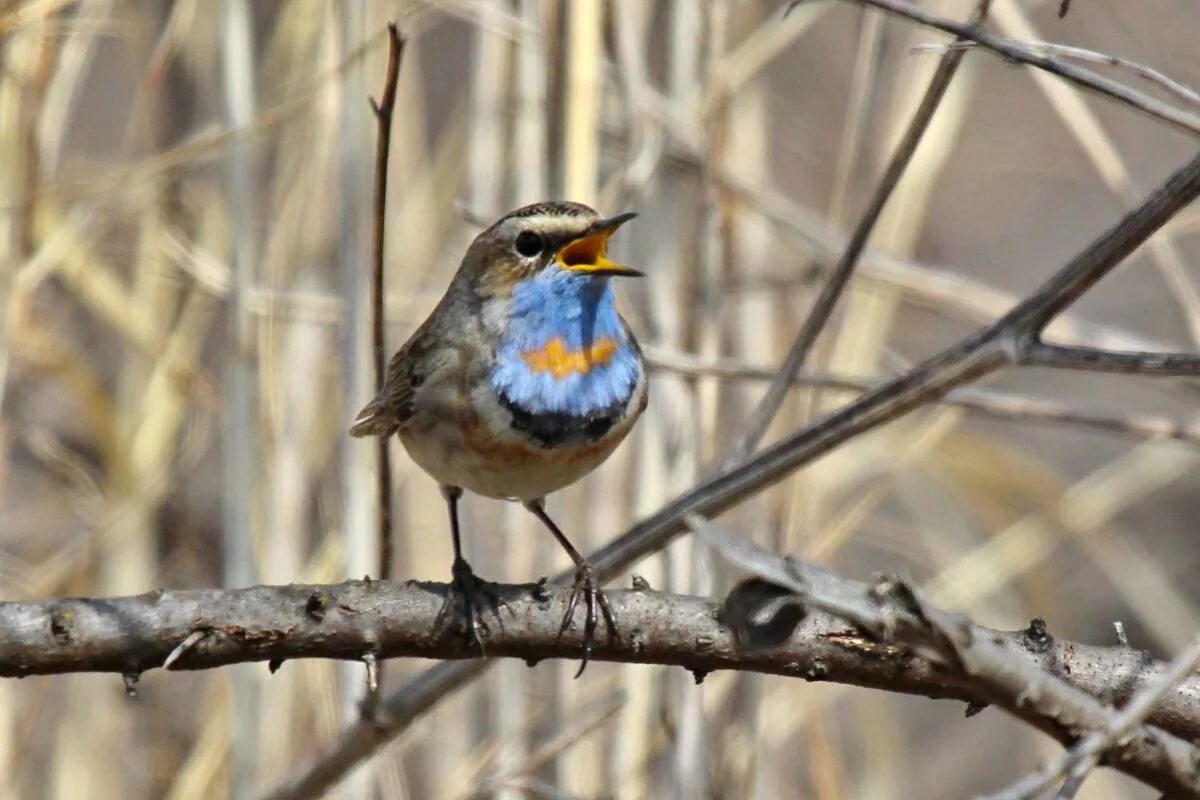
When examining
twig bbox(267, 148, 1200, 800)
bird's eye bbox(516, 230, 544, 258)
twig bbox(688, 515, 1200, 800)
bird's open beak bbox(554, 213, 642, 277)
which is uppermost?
bird's eye bbox(516, 230, 544, 258)

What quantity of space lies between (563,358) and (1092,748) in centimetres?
175

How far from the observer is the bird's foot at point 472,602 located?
2.46 m

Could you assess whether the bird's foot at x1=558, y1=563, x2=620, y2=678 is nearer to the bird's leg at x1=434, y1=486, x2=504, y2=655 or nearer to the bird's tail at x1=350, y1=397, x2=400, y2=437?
the bird's leg at x1=434, y1=486, x2=504, y2=655

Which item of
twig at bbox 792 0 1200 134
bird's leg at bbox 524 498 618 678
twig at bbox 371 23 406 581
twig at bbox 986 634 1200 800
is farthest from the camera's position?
bird's leg at bbox 524 498 618 678

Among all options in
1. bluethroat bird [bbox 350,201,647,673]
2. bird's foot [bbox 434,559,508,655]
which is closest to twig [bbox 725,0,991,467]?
bluethroat bird [bbox 350,201,647,673]

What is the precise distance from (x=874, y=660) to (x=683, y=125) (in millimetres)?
1876

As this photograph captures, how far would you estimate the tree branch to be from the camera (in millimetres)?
2123

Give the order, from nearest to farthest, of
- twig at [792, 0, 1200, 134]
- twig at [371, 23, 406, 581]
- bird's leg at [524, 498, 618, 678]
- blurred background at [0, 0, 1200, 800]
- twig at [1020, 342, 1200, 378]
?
twig at [792, 0, 1200, 134] < twig at [1020, 342, 1200, 378] < twig at [371, 23, 406, 581] < bird's leg at [524, 498, 618, 678] < blurred background at [0, 0, 1200, 800]

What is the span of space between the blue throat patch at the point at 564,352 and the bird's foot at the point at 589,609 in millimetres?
519

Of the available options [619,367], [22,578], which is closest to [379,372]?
[619,367]

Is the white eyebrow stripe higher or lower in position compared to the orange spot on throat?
higher

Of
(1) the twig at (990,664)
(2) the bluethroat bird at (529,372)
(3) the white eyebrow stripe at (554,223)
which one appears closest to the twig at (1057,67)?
(1) the twig at (990,664)

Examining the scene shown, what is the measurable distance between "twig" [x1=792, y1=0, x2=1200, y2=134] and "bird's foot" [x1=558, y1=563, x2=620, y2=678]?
101 centimetres

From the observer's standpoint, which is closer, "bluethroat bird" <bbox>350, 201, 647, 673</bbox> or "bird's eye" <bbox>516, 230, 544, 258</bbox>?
"bluethroat bird" <bbox>350, 201, 647, 673</bbox>
